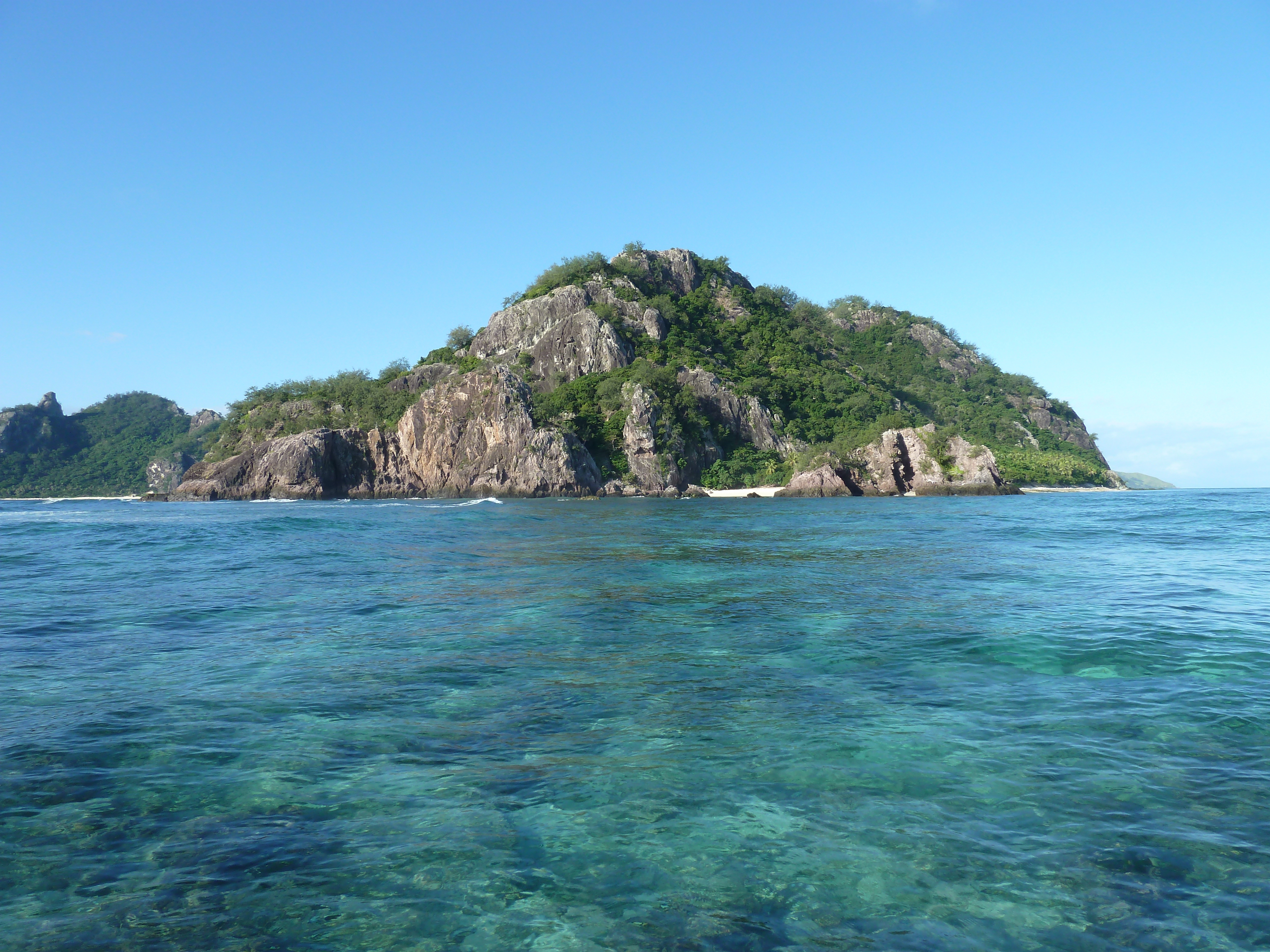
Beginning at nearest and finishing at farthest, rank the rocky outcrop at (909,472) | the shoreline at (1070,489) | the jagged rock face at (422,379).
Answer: the rocky outcrop at (909,472) → the shoreline at (1070,489) → the jagged rock face at (422,379)

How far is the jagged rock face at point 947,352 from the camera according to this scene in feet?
479

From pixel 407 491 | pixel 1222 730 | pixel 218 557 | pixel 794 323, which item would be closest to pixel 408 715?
pixel 1222 730

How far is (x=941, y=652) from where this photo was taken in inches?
387

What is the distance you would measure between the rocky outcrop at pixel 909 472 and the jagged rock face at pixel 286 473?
56.6 meters

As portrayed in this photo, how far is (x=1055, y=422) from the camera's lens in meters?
130

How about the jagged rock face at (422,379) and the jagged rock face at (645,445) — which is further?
the jagged rock face at (422,379)

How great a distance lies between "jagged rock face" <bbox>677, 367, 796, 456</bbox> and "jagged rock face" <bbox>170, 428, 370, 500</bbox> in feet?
156

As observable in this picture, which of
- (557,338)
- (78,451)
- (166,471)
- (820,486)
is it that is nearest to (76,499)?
(166,471)

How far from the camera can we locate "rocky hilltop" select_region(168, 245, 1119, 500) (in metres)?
84.3

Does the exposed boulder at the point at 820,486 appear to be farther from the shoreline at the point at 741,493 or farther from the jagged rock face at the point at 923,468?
the jagged rock face at the point at 923,468

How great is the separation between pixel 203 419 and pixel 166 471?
128ft

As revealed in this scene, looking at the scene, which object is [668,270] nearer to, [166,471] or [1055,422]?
[1055,422]

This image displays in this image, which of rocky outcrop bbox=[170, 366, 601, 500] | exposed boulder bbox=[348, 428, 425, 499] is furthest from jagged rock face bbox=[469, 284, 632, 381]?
exposed boulder bbox=[348, 428, 425, 499]

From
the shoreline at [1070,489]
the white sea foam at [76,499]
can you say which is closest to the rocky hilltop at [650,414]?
the shoreline at [1070,489]
